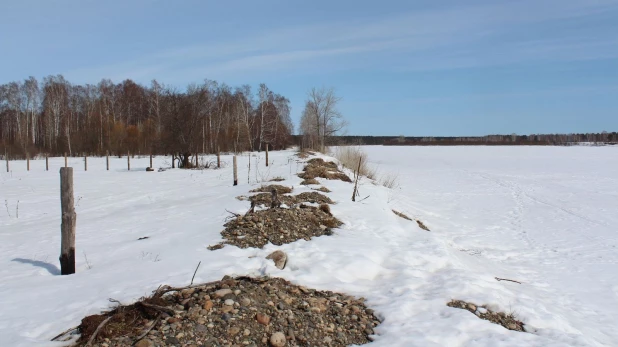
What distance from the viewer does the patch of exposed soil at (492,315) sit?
402cm

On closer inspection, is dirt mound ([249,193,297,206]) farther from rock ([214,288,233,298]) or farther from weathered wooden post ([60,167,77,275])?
rock ([214,288,233,298])

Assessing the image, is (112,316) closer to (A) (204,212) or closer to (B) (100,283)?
(B) (100,283)

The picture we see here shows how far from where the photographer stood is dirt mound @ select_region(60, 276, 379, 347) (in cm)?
323

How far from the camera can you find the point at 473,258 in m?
7.46

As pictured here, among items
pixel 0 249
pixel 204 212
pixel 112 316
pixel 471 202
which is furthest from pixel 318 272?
pixel 471 202

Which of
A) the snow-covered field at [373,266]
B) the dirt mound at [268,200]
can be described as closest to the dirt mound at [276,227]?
the snow-covered field at [373,266]

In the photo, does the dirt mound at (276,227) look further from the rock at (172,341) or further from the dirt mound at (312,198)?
the rock at (172,341)

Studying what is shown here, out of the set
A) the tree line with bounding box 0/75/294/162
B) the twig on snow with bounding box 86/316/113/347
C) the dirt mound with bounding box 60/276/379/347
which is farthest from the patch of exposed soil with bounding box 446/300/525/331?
the tree line with bounding box 0/75/294/162

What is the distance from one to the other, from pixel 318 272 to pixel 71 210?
10.1 feet

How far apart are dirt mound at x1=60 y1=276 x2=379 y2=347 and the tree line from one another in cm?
3649

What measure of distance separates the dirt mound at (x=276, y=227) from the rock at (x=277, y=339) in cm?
251

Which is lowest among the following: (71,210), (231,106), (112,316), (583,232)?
(583,232)

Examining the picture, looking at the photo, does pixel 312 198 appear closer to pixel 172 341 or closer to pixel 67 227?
pixel 67 227

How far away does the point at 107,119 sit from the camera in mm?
47062
